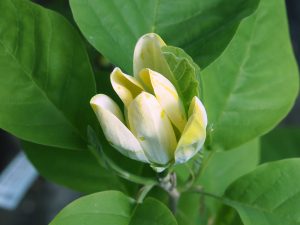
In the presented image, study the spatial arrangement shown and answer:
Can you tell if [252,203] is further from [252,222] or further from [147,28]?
[147,28]

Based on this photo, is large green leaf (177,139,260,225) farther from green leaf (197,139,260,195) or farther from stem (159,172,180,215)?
stem (159,172,180,215)

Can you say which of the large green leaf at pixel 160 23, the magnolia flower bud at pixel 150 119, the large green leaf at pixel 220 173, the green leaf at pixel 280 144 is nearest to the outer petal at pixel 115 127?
the magnolia flower bud at pixel 150 119

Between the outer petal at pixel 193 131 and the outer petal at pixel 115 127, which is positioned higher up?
the outer petal at pixel 115 127

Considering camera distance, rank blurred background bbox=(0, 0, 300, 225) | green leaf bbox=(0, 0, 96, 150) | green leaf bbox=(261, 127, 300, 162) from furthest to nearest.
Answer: blurred background bbox=(0, 0, 300, 225) < green leaf bbox=(261, 127, 300, 162) < green leaf bbox=(0, 0, 96, 150)

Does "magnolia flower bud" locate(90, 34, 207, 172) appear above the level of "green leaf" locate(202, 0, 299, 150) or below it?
above

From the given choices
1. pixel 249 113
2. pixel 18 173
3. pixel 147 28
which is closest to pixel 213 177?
pixel 249 113

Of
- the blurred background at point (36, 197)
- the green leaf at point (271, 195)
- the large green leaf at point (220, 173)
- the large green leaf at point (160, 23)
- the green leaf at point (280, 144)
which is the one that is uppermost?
the large green leaf at point (160, 23)

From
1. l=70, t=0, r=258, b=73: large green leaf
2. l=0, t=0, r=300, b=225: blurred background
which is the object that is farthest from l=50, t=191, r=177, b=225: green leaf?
l=0, t=0, r=300, b=225: blurred background

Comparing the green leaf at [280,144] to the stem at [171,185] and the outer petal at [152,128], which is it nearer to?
the stem at [171,185]
